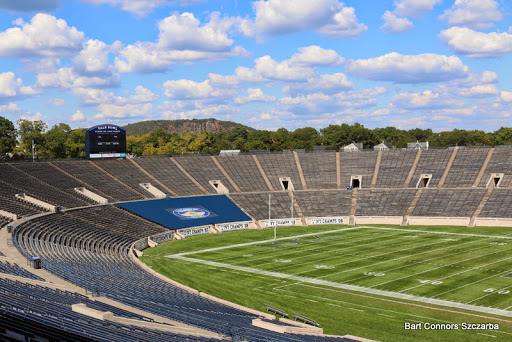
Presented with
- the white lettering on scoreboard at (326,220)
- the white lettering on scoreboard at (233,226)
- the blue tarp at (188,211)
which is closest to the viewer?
the blue tarp at (188,211)

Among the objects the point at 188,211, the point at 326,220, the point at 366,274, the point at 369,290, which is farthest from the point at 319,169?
the point at 369,290

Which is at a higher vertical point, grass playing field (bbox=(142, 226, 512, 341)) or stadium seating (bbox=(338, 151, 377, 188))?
stadium seating (bbox=(338, 151, 377, 188))

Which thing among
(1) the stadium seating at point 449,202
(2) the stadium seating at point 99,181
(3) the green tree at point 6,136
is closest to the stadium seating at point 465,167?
(1) the stadium seating at point 449,202

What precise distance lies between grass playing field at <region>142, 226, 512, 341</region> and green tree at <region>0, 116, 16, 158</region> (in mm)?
61767

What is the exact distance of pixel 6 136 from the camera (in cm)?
10956

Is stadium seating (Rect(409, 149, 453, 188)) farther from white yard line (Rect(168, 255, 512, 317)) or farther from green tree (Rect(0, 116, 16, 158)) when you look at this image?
green tree (Rect(0, 116, 16, 158))

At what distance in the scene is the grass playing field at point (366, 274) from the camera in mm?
29781

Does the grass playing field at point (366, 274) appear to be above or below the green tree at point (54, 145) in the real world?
below

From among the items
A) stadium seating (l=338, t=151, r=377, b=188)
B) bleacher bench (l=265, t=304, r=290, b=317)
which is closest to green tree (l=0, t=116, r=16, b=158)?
stadium seating (l=338, t=151, r=377, b=188)

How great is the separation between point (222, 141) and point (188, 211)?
98.0 meters

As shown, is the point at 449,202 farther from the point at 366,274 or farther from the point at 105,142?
the point at 105,142

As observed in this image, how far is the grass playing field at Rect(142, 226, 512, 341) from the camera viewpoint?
2978 centimetres

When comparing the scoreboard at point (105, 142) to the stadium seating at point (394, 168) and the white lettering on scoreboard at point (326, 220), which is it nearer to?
the white lettering on scoreboard at point (326, 220)

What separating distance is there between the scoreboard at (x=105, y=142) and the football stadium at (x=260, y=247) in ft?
4.27
